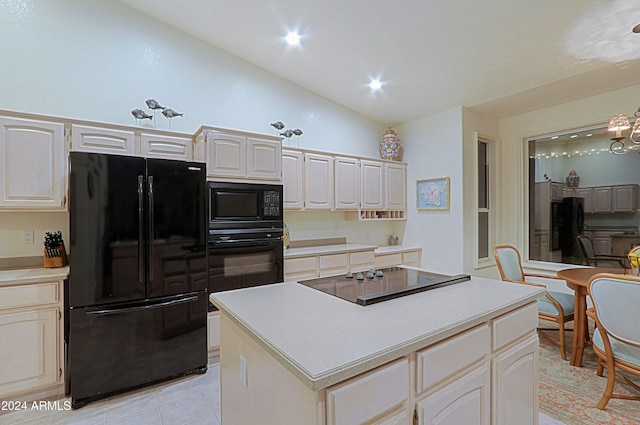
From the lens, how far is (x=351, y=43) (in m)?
3.14

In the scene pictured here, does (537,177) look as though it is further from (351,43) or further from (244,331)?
(244,331)

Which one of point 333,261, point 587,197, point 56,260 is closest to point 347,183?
point 333,261

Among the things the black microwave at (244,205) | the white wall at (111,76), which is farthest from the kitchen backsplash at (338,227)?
the black microwave at (244,205)

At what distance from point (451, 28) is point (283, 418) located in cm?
319

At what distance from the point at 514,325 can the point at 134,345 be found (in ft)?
8.81

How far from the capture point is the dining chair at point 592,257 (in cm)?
375

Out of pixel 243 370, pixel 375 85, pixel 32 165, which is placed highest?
pixel 375 85

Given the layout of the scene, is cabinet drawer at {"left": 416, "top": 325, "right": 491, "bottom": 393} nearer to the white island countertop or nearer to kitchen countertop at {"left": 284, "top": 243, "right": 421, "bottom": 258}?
the white island countertop

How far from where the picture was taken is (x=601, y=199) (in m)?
3.89

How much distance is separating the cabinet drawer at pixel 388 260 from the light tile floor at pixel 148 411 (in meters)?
2.38

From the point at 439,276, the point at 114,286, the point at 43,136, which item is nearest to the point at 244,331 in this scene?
the point at 439,276

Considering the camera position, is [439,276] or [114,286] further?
[114,286]

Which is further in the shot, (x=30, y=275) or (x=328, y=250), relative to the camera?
(x=328, y=250)

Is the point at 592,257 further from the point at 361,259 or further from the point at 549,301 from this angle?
the point at 361,259
